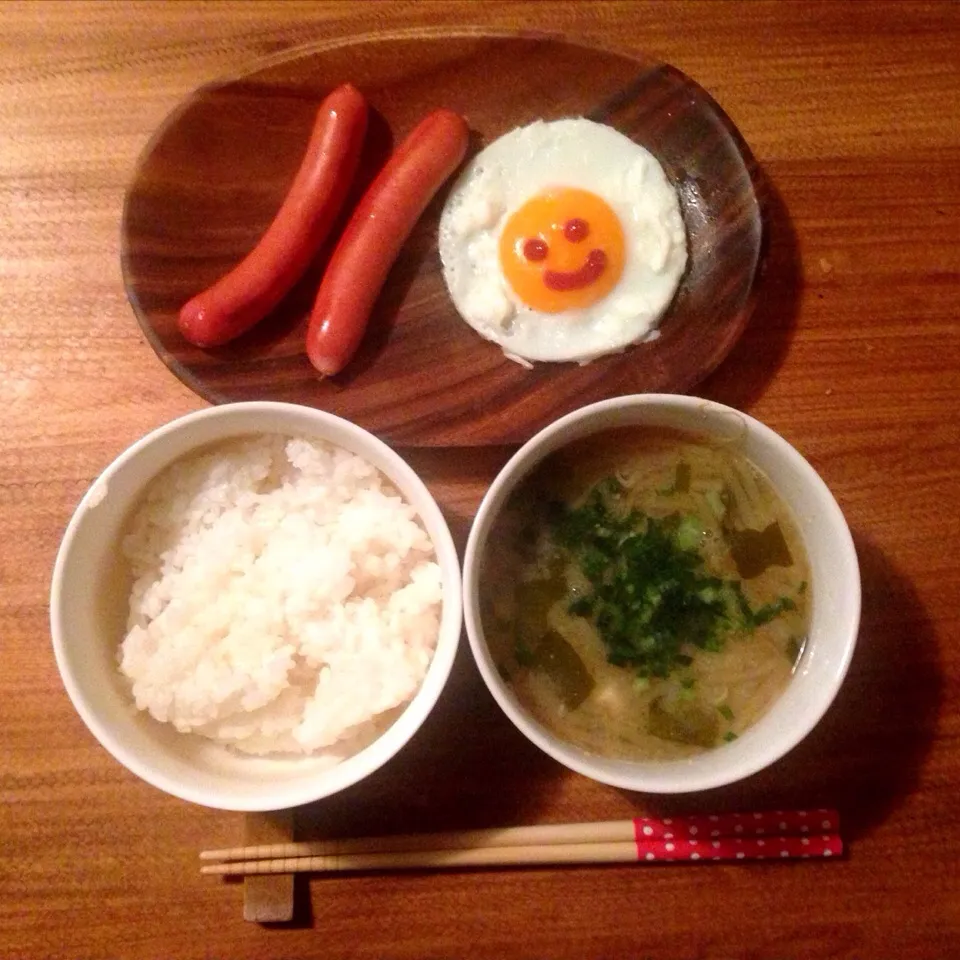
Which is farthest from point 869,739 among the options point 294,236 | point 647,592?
point 294,236

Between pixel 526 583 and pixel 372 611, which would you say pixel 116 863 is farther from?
pixel 526 583

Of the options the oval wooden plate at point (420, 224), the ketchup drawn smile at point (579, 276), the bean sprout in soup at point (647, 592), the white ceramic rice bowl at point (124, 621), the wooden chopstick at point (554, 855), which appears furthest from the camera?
the ketchup drawn smile at point (579, 276)

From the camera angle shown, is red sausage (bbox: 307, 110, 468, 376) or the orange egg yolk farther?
the orange egg yolk

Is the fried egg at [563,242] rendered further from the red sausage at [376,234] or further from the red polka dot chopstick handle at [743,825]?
the red polka dot chopstick handle at [743,825]

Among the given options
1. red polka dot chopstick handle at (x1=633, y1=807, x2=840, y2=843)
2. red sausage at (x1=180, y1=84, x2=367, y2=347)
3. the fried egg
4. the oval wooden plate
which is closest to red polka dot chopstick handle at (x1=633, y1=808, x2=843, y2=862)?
red polka dot chopstick handle at (x1=633, y1=807, x2=840, y2=843)

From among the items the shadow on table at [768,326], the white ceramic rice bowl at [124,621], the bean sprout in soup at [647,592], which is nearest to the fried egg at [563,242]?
the shadow on table at [768,326]

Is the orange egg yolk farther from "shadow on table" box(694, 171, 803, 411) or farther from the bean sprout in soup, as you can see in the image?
the bean sprout in soup

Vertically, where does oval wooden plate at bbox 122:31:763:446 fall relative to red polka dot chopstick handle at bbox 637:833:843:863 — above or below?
above

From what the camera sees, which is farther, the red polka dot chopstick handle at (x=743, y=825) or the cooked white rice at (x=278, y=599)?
the red polka dot chopstick handle at (x=743, y=825)
